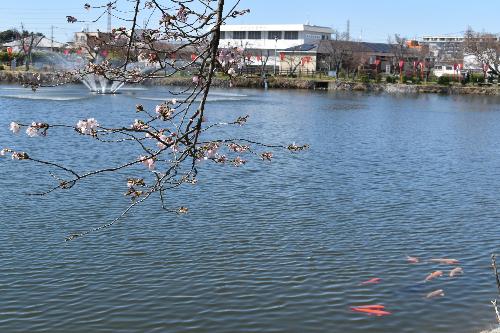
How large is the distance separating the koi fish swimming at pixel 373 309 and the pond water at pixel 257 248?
9cm

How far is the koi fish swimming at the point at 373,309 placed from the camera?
7.72m

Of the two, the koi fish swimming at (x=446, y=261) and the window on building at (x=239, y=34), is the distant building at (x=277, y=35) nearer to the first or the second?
the window on building at (x=239, y=34)

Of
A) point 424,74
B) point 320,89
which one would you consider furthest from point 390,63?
point 320,89

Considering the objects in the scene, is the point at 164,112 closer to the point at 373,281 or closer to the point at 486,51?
the point at 373,281

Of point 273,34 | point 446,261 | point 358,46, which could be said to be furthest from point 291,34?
point 446,261

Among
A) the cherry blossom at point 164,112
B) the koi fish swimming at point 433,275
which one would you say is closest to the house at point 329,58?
the koi fish swimming at point 433,275

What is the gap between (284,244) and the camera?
1010cm

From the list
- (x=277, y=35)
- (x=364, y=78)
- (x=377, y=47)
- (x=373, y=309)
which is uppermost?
(x=277, y=35)

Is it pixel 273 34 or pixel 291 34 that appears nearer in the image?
pixel 291 34

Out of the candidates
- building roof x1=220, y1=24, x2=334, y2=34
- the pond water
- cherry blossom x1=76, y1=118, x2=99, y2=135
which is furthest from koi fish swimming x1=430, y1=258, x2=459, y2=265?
A: building roof x1=220, y1=24, x2=334, y2=34

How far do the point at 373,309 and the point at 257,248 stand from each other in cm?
242

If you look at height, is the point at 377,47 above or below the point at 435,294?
above

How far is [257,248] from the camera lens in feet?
32.2

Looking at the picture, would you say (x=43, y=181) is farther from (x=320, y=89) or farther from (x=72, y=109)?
(x=320, y=89)
